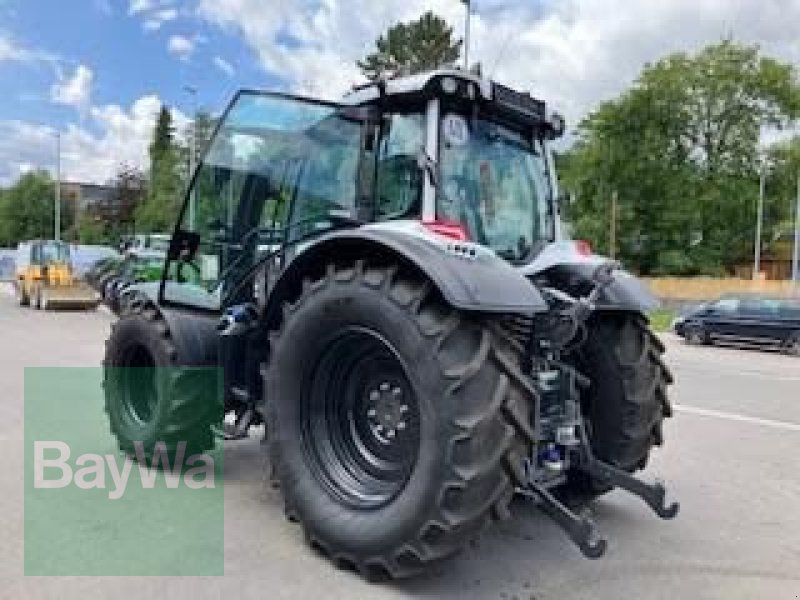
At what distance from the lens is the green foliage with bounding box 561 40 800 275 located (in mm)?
50844

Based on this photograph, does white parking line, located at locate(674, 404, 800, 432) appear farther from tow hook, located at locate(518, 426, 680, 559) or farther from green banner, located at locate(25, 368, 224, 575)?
green banner, located at locate(25, 368, 224, 575)

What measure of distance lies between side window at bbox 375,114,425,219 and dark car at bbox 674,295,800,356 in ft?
66.4

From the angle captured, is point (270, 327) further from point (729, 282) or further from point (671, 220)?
point (671, 220)

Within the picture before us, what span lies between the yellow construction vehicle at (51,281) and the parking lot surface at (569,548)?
16938mm

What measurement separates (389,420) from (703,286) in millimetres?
43066

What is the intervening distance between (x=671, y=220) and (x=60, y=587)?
5060 centimetres

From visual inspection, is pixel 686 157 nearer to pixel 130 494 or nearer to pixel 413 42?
pixel 413 42

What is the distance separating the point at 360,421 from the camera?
453 cm

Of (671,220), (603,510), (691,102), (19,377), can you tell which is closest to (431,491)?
(603,510)

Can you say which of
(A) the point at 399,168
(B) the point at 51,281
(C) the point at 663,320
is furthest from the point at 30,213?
(A) the point at 399,168

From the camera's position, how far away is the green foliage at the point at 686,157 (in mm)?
A: 50844

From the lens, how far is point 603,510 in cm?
535

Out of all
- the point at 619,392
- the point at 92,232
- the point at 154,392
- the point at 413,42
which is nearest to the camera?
the point at 619,392

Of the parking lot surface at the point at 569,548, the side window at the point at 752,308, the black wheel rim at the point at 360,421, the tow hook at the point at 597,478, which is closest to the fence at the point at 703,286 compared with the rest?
the side window at the point at 752,308
